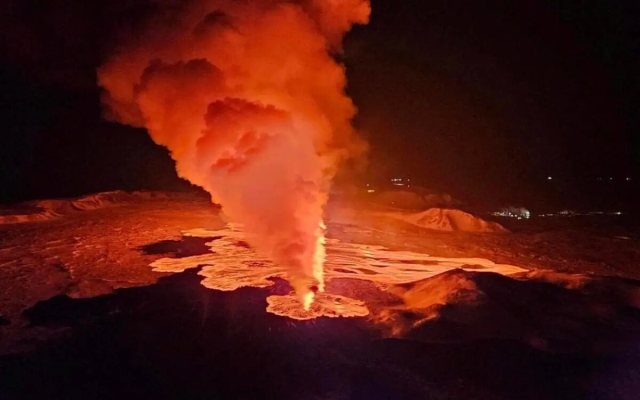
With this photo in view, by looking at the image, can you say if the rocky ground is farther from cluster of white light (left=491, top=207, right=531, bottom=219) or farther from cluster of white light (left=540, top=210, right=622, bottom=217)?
cluster of white light (left=540, top=210, right=622, bottom=217)

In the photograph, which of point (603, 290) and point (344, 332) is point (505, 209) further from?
point (344, 332)

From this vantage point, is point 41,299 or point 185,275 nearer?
point 41,299

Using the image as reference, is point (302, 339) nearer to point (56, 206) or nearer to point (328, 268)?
point (328, 268)

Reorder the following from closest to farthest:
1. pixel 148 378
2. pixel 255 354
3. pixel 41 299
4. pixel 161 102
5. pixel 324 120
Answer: pixel 148 378 < pixel 255 354 < pixel 41 299 < pixel 161 102 < pixel 324 120

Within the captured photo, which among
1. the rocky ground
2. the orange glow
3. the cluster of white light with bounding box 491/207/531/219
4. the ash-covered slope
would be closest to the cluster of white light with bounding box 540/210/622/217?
the cluster of white light with bounding box 491/207/531/219

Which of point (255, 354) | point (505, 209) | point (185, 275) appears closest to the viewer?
point (255, 354)

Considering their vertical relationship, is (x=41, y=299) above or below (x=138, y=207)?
below

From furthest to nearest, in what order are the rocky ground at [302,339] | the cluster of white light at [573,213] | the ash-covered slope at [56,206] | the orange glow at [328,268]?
the cluster of white light at [573,213] < the ash-covered slope at [56,206] < the orange glow at [328,268] < the rocky ground at [302,339]

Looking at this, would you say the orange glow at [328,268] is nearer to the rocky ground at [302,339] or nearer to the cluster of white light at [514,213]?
the rocky ground at [302,339]

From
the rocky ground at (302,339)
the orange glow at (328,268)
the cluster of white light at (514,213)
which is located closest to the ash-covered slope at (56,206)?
the rocky ground at (302,339)

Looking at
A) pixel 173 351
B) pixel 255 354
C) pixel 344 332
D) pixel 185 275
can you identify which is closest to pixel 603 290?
pixel 344 332

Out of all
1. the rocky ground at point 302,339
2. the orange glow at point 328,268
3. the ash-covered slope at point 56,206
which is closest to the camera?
the rocky ground at point 302,339
